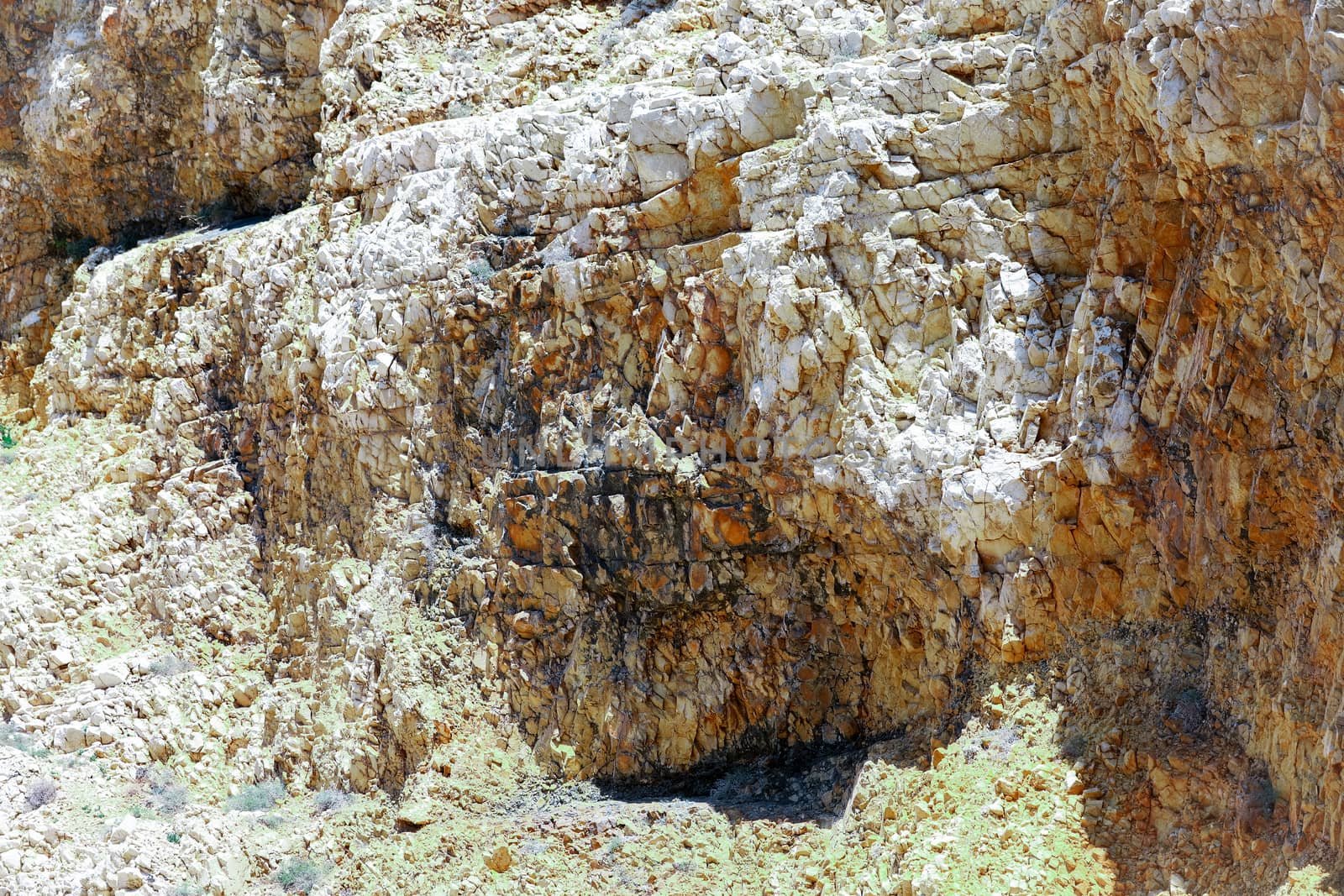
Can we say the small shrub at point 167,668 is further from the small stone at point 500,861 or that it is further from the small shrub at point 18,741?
the small stone at point 500,861

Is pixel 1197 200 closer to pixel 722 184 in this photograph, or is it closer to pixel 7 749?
pixel 722 184

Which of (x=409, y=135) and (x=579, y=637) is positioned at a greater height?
(x=409, y=135)

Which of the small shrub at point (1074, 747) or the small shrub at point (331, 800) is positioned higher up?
the small shrub at point (1074, 747)

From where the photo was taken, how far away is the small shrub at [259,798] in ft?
54.4

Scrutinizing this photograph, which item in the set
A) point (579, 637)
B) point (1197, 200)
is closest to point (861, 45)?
point (1197, 200)

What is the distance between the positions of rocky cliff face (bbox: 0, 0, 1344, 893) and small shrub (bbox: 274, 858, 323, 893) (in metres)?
0.34

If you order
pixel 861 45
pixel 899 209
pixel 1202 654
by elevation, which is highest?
pixel 861 45

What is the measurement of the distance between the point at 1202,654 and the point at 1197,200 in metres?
3.87

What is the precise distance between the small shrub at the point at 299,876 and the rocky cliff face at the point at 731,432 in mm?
344

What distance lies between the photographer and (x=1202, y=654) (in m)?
11.4

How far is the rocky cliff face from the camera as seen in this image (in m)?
10.6

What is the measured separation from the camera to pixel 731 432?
48.3 ft

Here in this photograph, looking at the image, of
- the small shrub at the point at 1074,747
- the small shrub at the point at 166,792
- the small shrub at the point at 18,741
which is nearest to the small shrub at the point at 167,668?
the small shrub at the point at 166,792

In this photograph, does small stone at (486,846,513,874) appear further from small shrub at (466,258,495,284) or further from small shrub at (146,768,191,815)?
small shrub at (466,258,495,284)
